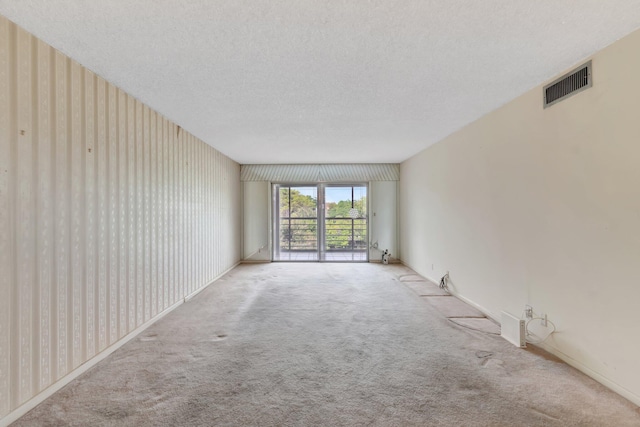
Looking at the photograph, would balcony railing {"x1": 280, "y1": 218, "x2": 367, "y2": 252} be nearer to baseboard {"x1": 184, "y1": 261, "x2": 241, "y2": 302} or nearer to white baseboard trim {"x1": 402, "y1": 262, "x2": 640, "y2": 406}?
baseboard {"x1": 184, "y1": 261, "x2": 241, "y2": 302}

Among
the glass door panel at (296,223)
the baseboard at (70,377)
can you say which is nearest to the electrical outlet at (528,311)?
the baseboard at (70,377)

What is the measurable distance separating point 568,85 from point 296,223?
17.3 ft

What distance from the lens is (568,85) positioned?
2090 millimetres

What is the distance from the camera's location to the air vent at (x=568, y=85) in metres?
1.97

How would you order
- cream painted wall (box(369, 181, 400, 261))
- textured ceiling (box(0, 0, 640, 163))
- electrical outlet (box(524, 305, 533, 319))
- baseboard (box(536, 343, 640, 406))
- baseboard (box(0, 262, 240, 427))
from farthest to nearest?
1. cream painted wall (box(369, 181, 400, 261))
2. electrical outlet (box(524, 305, 533, 319))
3. baseboard (box(536, 343, 640, 406))
4. baseboard (box(0, 262, 240, 427))
5. textured ceiling (box(0, 0, 640, 163))

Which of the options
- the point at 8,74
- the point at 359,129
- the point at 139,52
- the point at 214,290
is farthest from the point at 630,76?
the point at 214,290

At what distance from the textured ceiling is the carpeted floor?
2.21 metres

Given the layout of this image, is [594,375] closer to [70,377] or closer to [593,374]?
[593,374]

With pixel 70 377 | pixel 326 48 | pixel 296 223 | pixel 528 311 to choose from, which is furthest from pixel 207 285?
pixel 528 311

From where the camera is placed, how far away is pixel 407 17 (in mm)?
1529

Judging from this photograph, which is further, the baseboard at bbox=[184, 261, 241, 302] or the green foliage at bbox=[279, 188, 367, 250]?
the green foliage at bbox=[279, 188, 367, 250]

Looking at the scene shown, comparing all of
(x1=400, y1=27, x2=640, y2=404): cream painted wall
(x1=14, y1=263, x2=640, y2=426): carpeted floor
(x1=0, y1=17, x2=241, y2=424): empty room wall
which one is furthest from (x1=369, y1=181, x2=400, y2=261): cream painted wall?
(x1=0, y1=17, x2=241, y2=424): empty room wall

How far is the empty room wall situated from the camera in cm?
159

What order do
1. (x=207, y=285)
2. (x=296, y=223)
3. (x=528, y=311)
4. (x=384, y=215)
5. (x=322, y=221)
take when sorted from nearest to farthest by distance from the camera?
(x=528, y=311)
(x=207, y=285)
(x=384, y=215)
(x=322, y=221)
(x=296, y=223)
